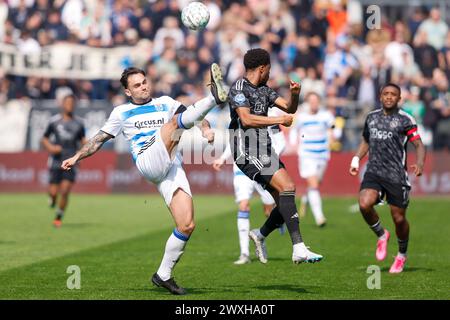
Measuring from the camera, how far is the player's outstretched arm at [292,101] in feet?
37.2

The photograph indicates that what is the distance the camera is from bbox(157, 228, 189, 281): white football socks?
11773mm

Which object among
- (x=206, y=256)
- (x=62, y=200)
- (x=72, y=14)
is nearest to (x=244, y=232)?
(x=206, y=256)

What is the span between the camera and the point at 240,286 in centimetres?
1245

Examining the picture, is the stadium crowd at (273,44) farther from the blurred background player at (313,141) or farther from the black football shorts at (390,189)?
the black football shorts at (390,189)

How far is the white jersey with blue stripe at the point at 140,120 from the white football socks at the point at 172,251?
44.1 inches

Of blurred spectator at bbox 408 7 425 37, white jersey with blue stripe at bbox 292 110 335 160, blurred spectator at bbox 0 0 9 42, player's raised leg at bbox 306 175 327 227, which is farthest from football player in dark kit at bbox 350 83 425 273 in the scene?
blurred spectator at bbox 0 0 9 42

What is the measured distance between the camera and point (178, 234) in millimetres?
11766

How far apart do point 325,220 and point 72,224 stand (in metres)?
5.41

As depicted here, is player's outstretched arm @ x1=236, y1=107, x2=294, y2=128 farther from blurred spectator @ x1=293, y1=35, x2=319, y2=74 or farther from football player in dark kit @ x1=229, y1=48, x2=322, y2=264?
blurred spectator @ x1=293, y1=35, x2=319, y2=74

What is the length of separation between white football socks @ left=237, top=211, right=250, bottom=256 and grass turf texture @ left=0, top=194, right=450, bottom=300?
0.24 meters

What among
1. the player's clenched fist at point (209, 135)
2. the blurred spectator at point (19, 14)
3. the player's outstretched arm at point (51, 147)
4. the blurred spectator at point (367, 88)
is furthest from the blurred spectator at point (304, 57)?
the player's clenched fist at point (209, 135)

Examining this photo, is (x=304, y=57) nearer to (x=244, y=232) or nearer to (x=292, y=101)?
(x=244, y=232)
